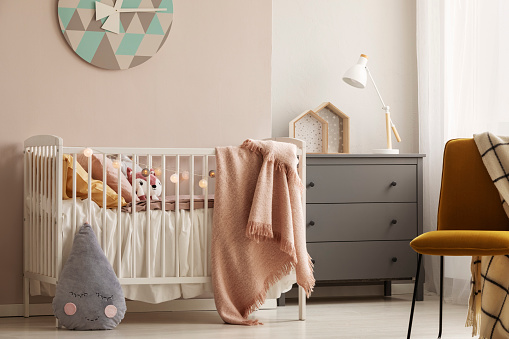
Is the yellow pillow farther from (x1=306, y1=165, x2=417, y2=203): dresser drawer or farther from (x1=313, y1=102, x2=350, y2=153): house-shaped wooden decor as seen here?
(x1=313, y1=102, x2=350, y2=153): house-shaped wooden decor

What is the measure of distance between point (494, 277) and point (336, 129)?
1.58 metres

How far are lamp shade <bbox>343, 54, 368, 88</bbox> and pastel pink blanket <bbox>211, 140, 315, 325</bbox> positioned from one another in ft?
2.82

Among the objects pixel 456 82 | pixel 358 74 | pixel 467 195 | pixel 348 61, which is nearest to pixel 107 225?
pixel 467 195

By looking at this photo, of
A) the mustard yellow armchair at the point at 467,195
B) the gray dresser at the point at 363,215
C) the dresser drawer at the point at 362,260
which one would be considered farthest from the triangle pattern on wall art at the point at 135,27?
the mustard yellow armchair at the point at 467,195

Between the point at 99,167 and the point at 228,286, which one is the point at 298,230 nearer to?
the point at 228,286

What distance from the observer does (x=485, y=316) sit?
2510 millimetres

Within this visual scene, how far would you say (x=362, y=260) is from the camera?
3.56 m

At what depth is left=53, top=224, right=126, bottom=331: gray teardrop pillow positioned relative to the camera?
9.05 ft

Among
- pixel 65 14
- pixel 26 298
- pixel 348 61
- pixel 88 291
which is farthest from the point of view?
pixel 348 61

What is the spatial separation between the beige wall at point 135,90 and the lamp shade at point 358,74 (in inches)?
17.6

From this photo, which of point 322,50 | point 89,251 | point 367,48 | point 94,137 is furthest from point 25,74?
point 367,48

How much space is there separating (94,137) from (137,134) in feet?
0.66

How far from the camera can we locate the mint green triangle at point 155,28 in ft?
11.2

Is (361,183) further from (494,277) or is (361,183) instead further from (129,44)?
(129,44)
